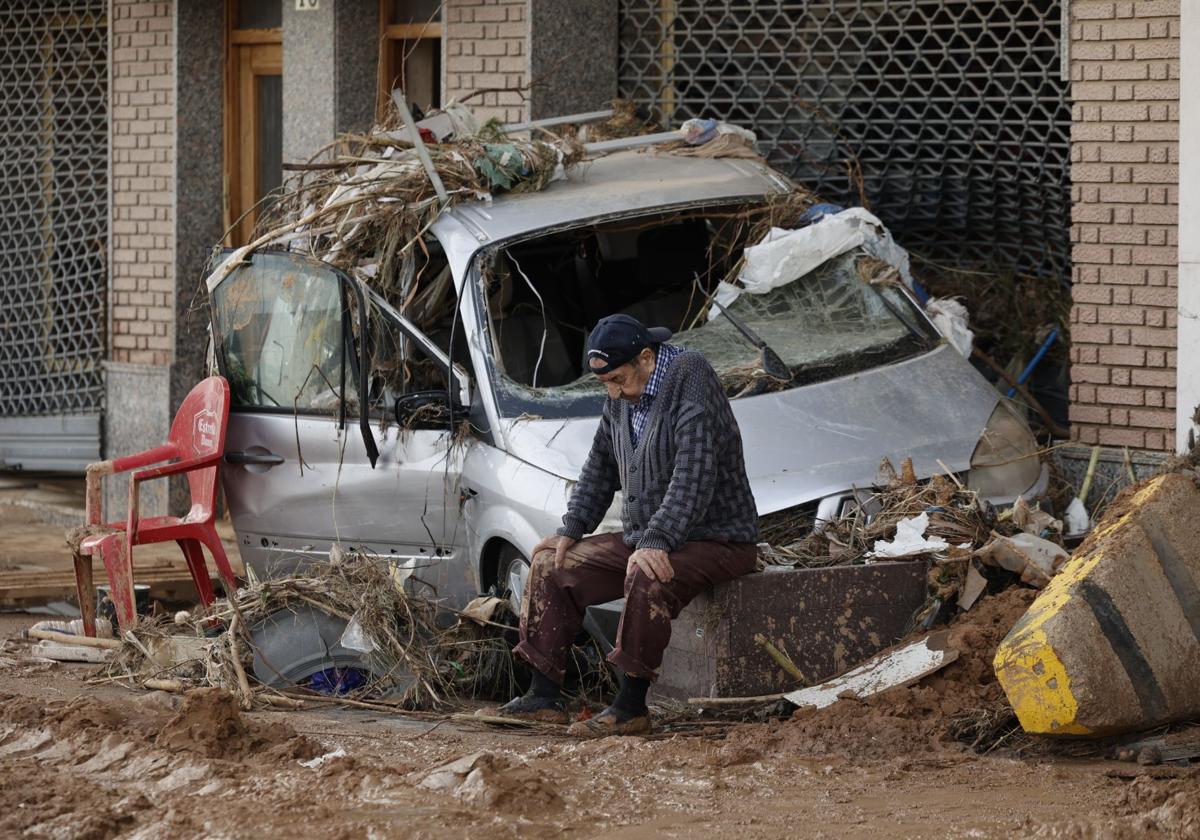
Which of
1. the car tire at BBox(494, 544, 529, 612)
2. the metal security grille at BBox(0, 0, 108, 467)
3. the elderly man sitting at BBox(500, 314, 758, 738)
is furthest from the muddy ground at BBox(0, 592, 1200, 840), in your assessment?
the metal security grille at BBox(0, 0, 108, 467)

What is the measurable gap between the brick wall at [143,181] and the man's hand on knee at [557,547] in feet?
20.5

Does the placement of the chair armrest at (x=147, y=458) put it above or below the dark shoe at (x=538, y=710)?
above

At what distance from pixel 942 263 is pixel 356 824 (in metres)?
6.28

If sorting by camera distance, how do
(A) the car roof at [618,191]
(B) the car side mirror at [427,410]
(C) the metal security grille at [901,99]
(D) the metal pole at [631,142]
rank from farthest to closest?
(C) the metal security grille at [901,99] → (D) the metal pole at [631,142] → (A) the car roof at [618,191] → (B) the car side mirror at [427,410]

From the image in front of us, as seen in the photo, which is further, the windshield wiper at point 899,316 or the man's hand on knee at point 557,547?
the windshield wiper at point 899,316

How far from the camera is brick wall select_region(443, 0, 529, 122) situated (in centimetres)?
1045

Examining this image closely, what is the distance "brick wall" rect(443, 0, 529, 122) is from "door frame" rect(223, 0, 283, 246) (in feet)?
6.27

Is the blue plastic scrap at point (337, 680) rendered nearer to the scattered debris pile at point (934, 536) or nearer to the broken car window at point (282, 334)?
the broken car window at point (282, 334)

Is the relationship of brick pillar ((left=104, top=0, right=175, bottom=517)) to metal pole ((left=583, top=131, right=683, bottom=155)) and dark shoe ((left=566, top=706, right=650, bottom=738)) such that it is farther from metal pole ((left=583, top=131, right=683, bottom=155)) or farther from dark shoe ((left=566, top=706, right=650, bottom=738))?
dark shoe ((left=566, top=706, right=650, bottom=738))

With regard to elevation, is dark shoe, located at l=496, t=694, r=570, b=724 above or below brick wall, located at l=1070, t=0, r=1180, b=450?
below

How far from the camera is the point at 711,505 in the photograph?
6.05 meters

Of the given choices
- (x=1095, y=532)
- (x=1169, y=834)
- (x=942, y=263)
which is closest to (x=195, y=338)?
(x=942, y=263)

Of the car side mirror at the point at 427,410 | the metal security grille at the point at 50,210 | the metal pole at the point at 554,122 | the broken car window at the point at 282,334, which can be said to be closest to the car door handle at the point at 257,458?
the broken car window at the point at 282,334

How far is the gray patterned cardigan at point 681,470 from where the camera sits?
19.4 feet
